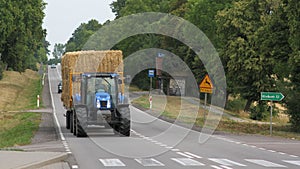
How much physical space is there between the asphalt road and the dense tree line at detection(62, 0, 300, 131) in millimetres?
9865

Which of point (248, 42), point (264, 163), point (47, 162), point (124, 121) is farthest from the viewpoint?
point (248, 42)

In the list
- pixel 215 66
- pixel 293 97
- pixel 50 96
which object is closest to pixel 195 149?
pixel 293 97

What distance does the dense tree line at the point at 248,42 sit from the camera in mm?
41025

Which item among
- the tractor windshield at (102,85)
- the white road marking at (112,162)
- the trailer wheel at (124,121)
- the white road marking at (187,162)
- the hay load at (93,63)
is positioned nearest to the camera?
the white road marking at (112,162)

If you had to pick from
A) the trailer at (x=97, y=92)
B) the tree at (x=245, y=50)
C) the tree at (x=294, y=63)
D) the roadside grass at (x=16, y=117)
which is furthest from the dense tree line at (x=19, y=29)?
→ the trailer at (x=97, y=92)

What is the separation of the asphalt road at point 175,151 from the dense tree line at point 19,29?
40.8 m

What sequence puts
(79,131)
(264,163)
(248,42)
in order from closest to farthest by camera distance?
(264,163), (79,131), (248,42)

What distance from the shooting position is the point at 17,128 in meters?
37.9

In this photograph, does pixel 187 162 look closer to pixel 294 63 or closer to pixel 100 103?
pixel 100 103

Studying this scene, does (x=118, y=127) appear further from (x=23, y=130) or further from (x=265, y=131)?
(x=265, y=131)

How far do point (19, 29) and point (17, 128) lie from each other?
40.0 meters

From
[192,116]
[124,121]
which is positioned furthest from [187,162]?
[192,116]

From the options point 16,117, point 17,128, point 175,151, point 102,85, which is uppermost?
point 102,85

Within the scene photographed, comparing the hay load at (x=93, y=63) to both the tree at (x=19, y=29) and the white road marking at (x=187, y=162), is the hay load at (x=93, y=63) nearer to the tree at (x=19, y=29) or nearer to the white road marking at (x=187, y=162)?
the white road marking at (x=187, y=162)
